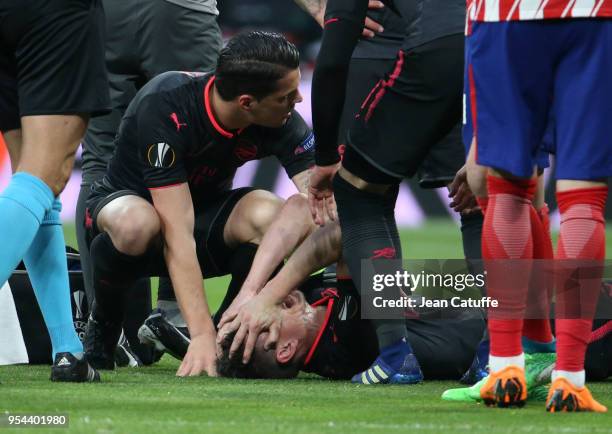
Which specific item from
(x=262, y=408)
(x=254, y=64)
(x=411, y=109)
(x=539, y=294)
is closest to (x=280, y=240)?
(x=254, y=64)

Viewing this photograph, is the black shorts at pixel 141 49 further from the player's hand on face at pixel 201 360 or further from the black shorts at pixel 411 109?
the black shorts at pixel 411 109

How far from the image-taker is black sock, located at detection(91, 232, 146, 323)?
167 inches

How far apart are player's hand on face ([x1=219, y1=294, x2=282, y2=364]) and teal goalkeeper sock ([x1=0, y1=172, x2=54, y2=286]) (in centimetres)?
82

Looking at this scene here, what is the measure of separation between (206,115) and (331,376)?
926mm

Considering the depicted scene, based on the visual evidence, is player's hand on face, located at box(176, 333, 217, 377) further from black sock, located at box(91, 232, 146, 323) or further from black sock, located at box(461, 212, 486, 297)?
black sock, located at box(461, 212, 486, 297)

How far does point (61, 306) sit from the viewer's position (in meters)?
3.62

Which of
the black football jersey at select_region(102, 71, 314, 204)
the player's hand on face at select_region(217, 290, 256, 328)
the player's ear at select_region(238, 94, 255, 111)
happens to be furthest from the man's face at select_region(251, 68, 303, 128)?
the player's hand on face at select_region(217, 290, 256, 328)

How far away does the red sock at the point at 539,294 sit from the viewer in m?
3.54

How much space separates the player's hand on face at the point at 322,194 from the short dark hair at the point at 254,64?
395 millimetres

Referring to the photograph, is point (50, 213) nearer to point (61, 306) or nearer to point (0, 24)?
point (61, 306)

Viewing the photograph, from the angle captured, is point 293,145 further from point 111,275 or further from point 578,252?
point 578,252

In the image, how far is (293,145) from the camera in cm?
444

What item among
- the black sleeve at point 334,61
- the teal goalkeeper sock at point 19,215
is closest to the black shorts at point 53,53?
the teal goalkeeper sock at point 19,215

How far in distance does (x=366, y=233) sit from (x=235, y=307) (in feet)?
1.68
